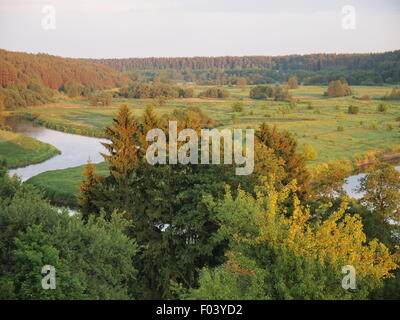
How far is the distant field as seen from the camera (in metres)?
66.0

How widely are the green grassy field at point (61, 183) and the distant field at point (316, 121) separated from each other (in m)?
25.9

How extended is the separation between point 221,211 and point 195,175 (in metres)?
7.15

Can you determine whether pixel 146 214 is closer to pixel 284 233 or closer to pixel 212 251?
pixel 212 251

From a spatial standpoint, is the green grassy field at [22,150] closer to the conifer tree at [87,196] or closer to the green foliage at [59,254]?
the conifer tree at [87,196]

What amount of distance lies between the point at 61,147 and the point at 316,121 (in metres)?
51.3

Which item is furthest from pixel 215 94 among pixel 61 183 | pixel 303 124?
pixel 61 183

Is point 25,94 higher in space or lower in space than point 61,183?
higher

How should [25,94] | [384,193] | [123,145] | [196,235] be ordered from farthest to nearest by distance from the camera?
1. [25,94]
2. [384,193]
3. [123,145]
4. [196,235]

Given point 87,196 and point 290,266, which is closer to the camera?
point 290,266

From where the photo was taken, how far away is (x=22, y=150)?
62.5 meters

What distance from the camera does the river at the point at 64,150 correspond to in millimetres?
52906

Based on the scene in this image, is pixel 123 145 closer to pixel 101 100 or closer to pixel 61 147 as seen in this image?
pixel 61 147

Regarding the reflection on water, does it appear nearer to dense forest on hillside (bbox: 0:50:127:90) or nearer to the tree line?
the tree line
